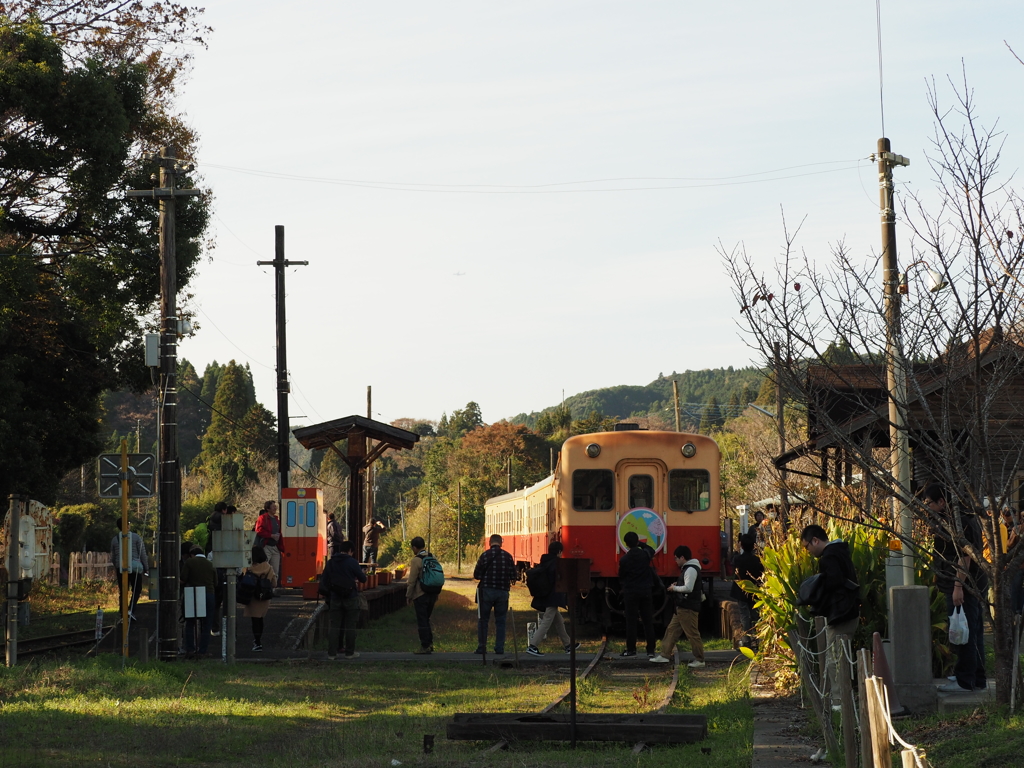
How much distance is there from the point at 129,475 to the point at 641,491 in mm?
8271

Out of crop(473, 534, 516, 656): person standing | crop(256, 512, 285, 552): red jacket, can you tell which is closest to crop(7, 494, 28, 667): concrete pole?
crop(473, 534, 516, 656): person standing

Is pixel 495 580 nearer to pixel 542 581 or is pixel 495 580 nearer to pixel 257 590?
pixel 542 581

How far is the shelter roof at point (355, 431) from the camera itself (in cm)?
2414

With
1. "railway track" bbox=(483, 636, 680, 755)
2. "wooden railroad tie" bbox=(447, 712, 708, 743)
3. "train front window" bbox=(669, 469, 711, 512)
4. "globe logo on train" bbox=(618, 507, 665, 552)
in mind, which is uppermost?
"train front window" bbox=(669, 469, 711, 512)

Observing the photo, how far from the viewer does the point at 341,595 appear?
16.0 m

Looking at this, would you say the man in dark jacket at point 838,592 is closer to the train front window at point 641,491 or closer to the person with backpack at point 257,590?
the person with backpack at point 257,590

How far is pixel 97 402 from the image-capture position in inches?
1031

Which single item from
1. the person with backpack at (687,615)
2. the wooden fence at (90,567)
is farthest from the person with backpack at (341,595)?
the wooden fence at (90,567)

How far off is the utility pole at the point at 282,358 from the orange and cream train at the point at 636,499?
34.0 ft

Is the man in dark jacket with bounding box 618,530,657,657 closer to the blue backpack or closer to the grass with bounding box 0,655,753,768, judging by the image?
the grass with bounding box 0,655,753,768

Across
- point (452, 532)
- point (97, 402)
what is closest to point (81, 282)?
point (97, 402)

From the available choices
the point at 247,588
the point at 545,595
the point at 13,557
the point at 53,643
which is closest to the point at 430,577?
the point at 545,595

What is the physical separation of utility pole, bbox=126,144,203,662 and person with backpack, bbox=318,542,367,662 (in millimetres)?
1965

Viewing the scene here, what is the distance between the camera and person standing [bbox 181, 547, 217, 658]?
54.0 feet
